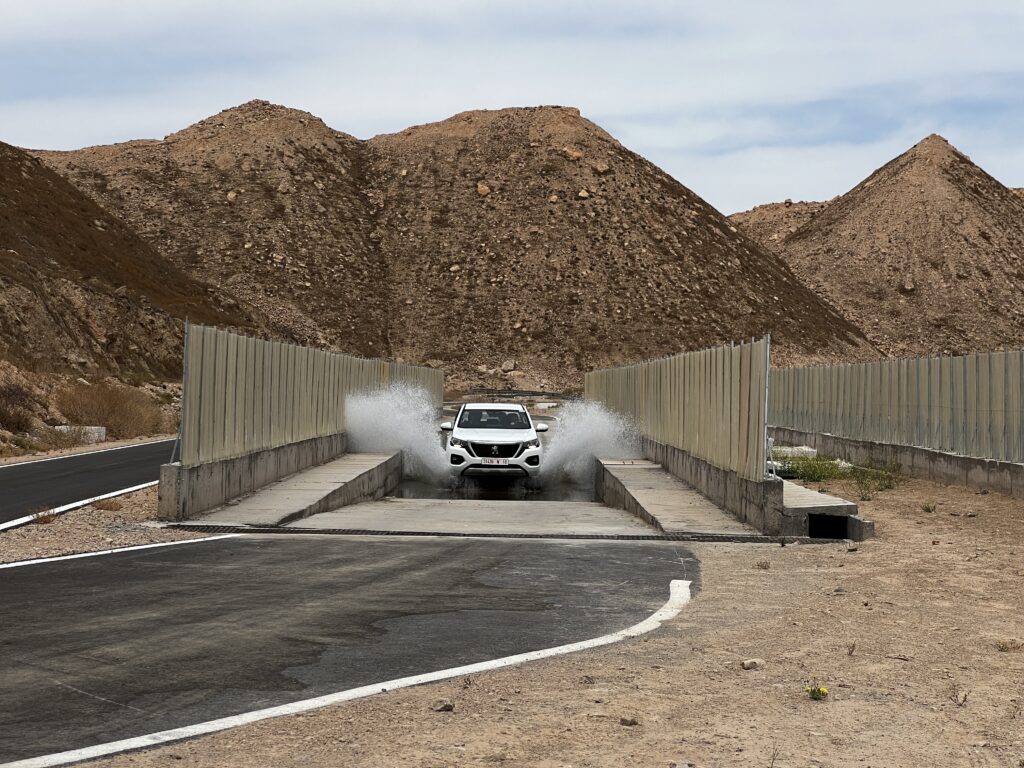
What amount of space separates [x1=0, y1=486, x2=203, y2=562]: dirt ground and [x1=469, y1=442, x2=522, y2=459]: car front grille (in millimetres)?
8720

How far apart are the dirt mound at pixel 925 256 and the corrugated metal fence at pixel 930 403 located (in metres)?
82.0

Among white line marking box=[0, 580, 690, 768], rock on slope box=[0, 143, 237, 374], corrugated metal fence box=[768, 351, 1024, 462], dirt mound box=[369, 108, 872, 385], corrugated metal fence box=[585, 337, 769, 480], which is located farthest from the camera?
dirt mound box=[369, 108, 872, 385]

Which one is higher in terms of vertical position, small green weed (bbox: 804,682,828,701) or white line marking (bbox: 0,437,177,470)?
small green weed (bbox: 804,682,828,701)

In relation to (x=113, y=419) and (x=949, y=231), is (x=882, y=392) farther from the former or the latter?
(x=949, y=231)

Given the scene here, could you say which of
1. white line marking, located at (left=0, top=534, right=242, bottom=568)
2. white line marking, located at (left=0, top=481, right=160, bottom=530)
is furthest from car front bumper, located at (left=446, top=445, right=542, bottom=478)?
white line marking, located at (left=0, top=534, right=242, bottom=568)

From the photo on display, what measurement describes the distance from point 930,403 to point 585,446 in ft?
36.4

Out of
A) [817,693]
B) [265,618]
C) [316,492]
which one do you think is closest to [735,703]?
[817,693]

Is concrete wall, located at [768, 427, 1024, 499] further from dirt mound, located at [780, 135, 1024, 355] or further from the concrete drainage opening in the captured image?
dirt mound, located at [780, 135, 1024, 355]

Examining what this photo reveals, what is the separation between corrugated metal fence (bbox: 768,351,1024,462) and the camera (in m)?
21.5

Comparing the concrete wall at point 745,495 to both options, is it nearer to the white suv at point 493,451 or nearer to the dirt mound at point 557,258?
the white suv at point 493,451

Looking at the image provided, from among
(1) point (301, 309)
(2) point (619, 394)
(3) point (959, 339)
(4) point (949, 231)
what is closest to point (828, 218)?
(4) point (949, 231)

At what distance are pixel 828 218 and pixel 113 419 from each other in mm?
109161

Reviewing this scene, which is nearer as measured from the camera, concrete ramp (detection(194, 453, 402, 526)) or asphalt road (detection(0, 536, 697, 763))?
asphalt road (detection(0, 536, 697, 763))

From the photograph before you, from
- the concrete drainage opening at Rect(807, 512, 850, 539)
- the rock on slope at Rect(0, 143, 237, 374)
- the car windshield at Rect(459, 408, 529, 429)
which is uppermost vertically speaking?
the rock on slope at Rect(0, 143, 237, 374)
